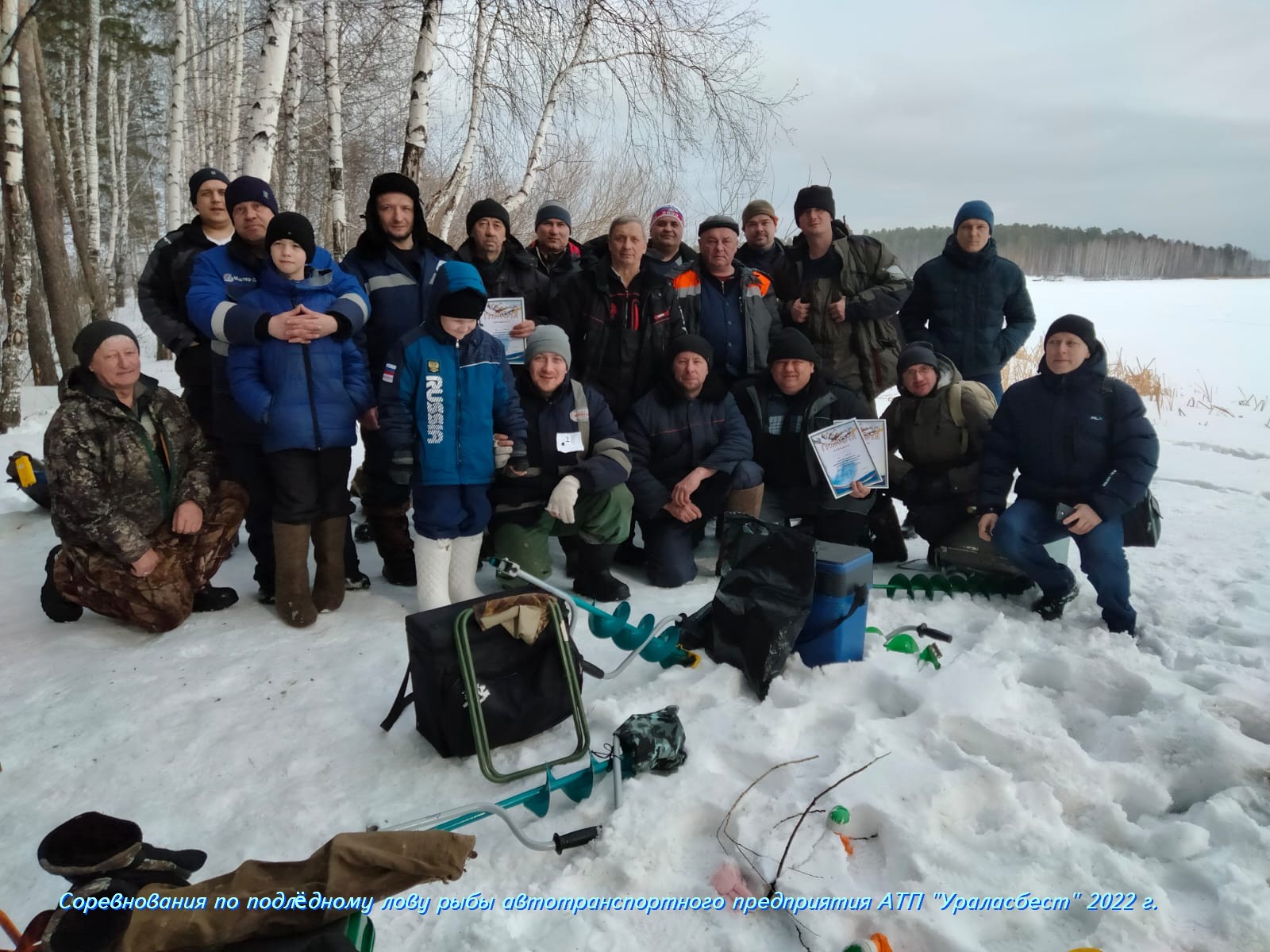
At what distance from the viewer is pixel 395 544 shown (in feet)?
14.8

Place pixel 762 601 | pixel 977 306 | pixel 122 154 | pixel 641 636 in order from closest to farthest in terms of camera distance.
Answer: pixel 762 601 < pixel 641 636 < pixel 977 306 < pixel 122 154

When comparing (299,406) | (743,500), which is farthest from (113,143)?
(743,500)

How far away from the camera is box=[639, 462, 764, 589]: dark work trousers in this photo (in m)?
4.55

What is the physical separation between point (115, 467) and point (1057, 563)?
4789mm

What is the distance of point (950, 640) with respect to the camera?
142 inches

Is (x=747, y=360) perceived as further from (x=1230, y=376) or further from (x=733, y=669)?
(x=1230, y=376)

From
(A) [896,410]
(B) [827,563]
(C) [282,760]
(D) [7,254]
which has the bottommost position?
(C) [282,760]

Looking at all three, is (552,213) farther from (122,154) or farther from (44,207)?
(122,154)

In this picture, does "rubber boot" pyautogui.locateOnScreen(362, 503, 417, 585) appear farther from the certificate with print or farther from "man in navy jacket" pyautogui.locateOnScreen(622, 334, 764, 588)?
the certificate with print

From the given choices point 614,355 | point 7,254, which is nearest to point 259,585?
point 614,355

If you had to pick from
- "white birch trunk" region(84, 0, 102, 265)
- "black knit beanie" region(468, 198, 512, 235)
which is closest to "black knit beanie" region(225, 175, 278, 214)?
"black knit beanie" region(468, 198, 512, 235)

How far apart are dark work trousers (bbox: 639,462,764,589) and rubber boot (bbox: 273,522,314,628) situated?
1.93 metres

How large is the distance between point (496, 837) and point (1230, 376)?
17056 mm

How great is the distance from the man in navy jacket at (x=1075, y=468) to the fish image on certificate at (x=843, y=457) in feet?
2.49
